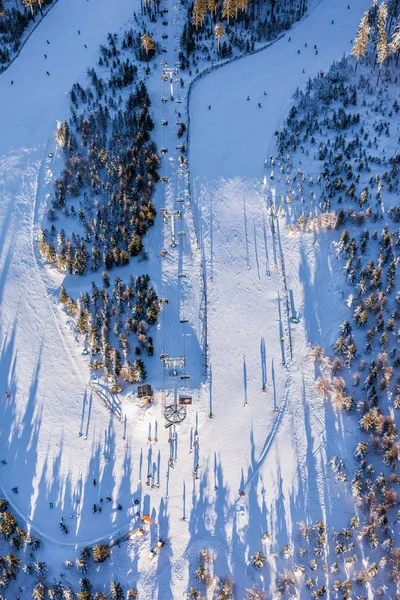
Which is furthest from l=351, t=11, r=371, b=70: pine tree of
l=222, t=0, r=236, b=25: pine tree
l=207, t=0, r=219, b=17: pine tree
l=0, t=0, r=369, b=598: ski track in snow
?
l=207, t=0, r=219, b=17: pine tree

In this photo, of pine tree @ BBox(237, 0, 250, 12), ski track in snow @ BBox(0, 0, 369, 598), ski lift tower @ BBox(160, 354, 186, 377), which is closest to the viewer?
ski track in snow @ BBox(0, 0, 369, 598)

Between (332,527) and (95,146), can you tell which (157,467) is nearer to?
(332,527)

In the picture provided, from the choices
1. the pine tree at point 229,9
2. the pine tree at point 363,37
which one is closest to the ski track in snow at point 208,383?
the pine tree at point 363,37

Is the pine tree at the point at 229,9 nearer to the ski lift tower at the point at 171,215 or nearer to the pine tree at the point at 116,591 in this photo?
the ski lift tower at the point at 171,215

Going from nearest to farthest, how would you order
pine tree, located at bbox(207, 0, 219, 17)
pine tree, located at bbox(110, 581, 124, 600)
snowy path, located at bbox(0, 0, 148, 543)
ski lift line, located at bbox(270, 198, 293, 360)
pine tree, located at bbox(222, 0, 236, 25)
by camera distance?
pine tree, located at bbox(110, 581, 124, 600) < snowy path, located at bbox(0, 0, 148, 543) < ski lift line, located at bbox(270, 198, 293, 360) < pine tree, located at bbox(222, 0, 236, 25) < pine tree, located at bbox(207, 0, 219, 17)

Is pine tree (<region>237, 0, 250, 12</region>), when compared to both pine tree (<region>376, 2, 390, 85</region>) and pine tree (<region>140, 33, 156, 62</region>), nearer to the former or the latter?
pine tree (<region>140, 33, 156, 62</region>)

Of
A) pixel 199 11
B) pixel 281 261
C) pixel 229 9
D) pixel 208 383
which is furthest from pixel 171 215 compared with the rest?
pixel 229 9
